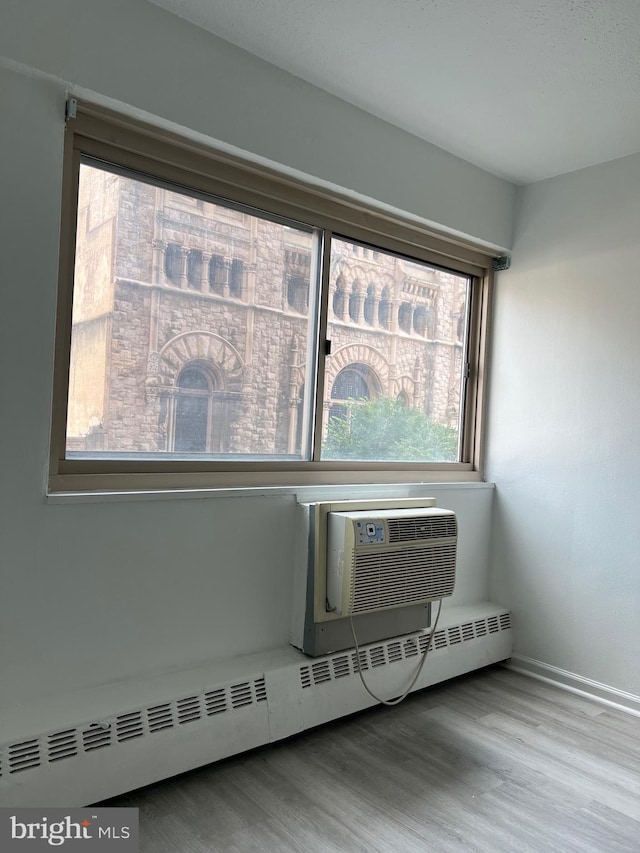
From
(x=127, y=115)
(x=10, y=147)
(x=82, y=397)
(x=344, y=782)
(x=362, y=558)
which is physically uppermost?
(x=127, y=115)

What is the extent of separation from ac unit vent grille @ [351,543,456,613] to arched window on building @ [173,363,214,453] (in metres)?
0.72

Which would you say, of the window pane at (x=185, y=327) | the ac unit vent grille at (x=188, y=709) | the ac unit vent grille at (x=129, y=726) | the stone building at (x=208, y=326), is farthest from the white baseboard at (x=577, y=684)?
the ac unit vent grille at (x=129, y=726)

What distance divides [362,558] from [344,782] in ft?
2.42

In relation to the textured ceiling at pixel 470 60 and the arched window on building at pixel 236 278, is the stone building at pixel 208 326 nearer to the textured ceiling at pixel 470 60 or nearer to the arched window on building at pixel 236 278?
the arched window on building at pixel 236 278

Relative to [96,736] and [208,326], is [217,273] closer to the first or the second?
[208,326]

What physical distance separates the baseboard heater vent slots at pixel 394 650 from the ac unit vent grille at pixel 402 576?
0.72 ft

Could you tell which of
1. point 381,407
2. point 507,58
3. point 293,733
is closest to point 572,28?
point 507,58

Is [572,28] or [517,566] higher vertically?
[572,28]

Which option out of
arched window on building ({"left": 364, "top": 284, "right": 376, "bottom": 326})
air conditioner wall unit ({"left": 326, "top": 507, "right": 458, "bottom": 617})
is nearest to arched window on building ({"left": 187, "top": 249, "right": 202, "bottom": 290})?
arched window on building ({"left": 364, "top": 284, "right": 376, "bottom": 326})

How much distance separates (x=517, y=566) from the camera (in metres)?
3.31

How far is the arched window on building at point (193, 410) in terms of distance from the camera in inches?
93.8

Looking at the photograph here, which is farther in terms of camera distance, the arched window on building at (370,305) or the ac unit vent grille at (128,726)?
the arched window on building at (370,305)

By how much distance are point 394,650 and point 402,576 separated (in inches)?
14.1

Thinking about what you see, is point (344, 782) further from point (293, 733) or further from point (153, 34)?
point (153, 34)
